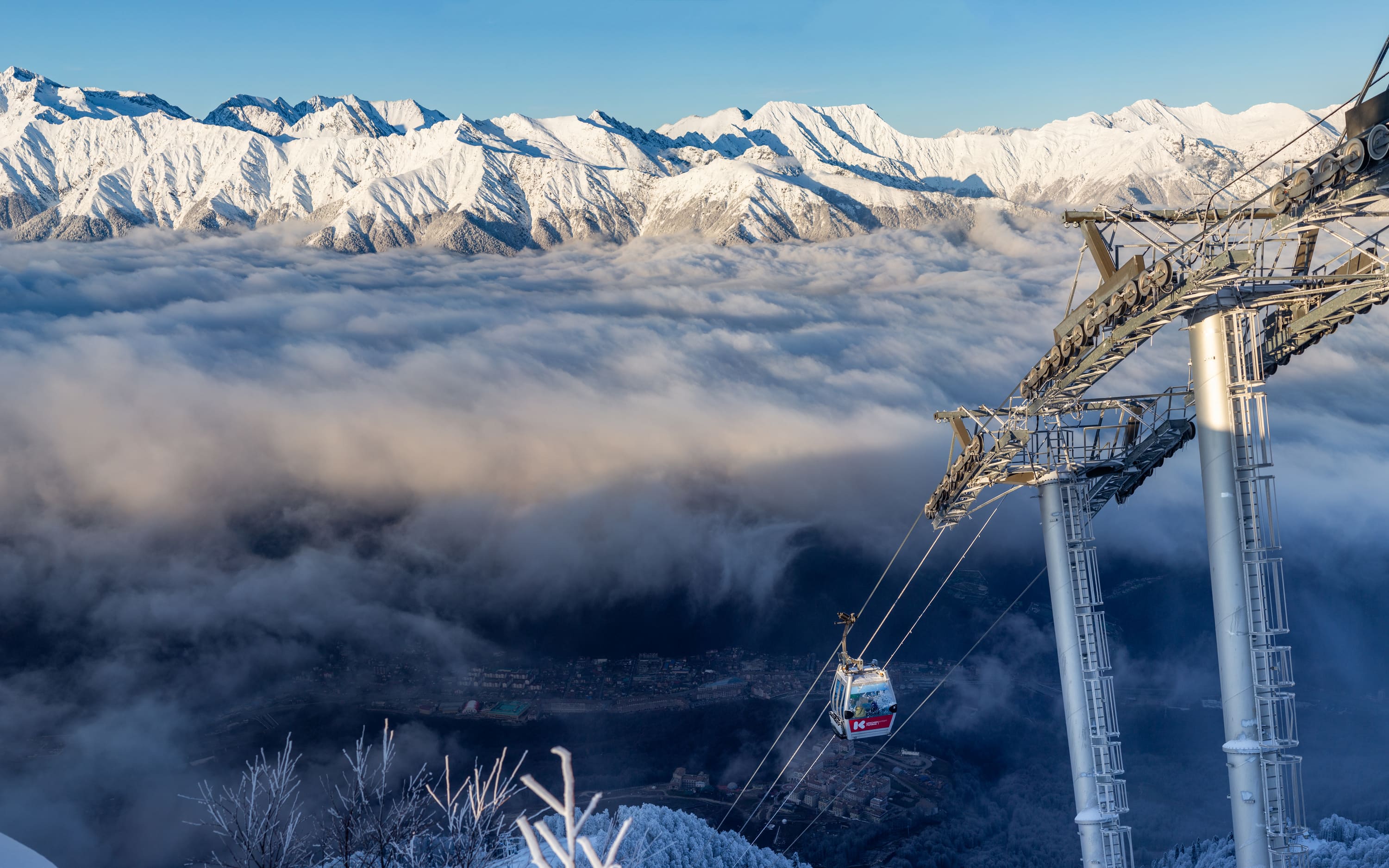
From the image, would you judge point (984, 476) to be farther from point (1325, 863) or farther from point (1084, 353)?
point (1325, 863)

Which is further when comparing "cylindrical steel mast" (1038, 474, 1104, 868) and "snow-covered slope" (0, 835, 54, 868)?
"cylindrical steel mast" (1038, 474, 1104, 868)

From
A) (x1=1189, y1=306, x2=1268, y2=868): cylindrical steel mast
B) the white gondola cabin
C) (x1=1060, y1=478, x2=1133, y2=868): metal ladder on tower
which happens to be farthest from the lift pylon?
the white gondola cabin

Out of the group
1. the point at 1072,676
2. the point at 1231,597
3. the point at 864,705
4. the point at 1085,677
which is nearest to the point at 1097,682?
the point at 1085,677

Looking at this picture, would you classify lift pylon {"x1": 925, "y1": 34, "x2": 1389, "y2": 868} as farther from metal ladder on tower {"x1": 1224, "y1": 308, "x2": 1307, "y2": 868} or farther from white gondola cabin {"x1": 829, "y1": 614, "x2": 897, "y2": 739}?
white gondola cabin {"x1": 829, "y1": 614, "x2": 897, "y2": 739}

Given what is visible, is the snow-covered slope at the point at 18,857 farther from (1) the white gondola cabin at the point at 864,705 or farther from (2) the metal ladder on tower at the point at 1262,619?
(2) the metal ladder on tower at the point at 1262,619

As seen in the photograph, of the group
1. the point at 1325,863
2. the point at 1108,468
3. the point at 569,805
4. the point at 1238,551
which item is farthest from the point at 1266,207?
the point at 1325,863

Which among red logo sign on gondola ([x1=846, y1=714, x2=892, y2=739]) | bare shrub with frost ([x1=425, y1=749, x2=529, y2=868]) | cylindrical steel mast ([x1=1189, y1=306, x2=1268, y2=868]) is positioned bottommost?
red logo sign on gondola ([x1=846, y1=714, x2=892, y2=739])
